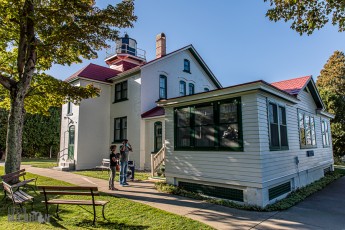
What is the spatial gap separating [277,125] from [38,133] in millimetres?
28493

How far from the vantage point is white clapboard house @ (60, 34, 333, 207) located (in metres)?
8.02

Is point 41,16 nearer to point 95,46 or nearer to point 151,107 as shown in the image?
point 95,46

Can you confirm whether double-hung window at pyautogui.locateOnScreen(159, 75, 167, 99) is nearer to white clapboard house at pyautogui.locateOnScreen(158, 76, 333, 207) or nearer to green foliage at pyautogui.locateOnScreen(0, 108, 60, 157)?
white clapboard house at pyautogui.locateOnScreen(158, 76, 333, 207)

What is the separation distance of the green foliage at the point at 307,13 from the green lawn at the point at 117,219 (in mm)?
7494

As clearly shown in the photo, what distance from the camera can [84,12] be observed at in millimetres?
9984

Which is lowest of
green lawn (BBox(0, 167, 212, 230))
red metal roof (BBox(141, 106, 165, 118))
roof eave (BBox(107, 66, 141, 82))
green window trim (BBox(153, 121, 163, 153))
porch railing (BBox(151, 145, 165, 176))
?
green lawn (BBox(0, 167, 212, 230))

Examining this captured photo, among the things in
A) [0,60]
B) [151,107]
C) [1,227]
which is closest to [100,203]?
[1,227]

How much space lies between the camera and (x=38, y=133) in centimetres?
2906

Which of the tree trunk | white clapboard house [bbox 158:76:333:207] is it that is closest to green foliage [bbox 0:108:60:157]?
the tree trunk

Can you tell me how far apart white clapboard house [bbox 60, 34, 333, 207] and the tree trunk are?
577 cm

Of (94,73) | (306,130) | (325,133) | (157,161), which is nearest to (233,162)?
(157,161)

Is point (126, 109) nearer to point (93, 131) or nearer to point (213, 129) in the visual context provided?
point (93, 131)

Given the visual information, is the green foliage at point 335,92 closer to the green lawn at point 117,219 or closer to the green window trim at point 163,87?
the green window trim at point 163,87

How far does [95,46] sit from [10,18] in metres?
3.28
